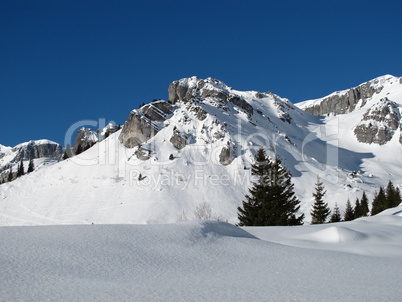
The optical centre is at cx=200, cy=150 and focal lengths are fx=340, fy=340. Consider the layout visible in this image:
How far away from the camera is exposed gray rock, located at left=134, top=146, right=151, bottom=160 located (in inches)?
2687

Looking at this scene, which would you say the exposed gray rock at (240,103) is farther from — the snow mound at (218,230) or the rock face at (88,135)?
the snow mound at (218,230)

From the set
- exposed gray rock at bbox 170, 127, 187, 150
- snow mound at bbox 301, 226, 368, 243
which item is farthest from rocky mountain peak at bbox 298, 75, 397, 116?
snow mound at bbox 301, 226, 368, 243

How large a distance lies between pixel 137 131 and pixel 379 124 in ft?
294

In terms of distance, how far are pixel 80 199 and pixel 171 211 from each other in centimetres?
1736

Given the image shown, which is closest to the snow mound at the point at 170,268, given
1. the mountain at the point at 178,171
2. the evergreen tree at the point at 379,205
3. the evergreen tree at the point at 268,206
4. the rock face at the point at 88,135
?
the evergreen tree at the point at 268,206

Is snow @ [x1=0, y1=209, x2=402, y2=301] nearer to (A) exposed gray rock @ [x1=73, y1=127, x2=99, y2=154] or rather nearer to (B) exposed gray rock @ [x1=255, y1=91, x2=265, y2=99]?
(A) exposed gray rock @ [x1=73, y1=127, x2=99, y2=154]

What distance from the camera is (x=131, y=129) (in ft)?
251

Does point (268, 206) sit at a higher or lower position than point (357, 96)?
lower

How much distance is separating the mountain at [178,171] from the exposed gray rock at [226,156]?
20cm

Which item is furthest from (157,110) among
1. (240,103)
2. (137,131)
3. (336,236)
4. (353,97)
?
(353,97)

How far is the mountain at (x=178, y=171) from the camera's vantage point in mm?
55031

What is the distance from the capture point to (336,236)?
27.7 ft

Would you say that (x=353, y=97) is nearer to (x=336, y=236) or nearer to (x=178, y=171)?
(x=178, y=171)

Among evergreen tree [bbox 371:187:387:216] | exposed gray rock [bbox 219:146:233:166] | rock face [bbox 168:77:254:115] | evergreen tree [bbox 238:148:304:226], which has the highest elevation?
rock face [bbox 168:77:254:115]
